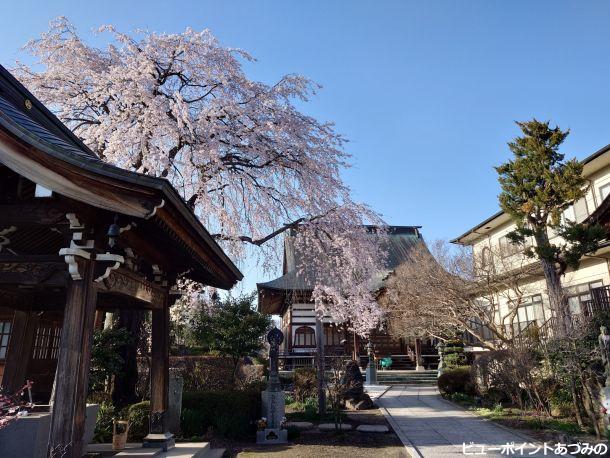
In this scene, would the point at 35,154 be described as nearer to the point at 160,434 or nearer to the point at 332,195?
the point at 160,434

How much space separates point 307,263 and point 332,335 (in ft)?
37.4

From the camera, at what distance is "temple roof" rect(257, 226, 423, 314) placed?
72.0 feet

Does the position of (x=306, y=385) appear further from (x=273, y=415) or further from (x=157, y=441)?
(x=157, y=441)

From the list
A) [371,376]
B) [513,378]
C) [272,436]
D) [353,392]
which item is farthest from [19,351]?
[371,376]

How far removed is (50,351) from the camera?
8.72 m

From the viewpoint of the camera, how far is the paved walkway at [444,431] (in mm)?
7823

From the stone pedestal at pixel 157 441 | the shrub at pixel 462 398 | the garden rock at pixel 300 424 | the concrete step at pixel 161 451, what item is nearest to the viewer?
the concrete step at pixel 161 451

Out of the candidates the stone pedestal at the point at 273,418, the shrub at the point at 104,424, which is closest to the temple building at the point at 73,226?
the shrub at the point at 104,424

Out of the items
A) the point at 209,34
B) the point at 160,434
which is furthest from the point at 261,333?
the point at 209,34

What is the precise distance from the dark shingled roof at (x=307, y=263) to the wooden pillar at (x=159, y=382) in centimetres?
813

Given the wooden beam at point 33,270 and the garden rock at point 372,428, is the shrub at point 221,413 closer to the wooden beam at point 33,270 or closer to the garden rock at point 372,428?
the garden rock at point 372,428

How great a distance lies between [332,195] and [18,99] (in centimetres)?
898

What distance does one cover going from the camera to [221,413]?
9781mm

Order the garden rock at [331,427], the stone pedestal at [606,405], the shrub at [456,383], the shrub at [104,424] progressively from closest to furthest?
the stone pedestal at [606,405], the shrub at [104,424], the garden rock at [331,427], the shrub at [456,383]
